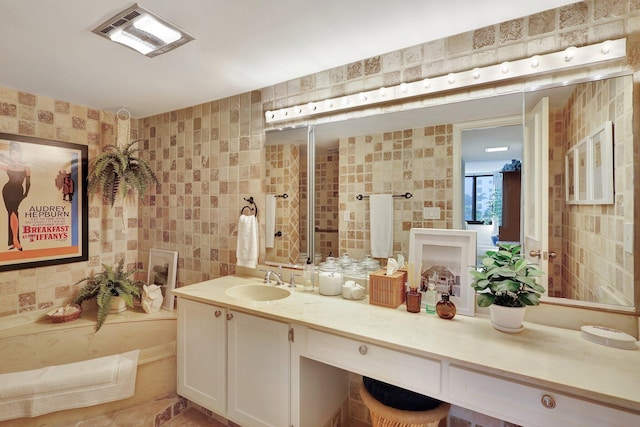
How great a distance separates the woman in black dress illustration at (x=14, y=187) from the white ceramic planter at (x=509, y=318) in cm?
328

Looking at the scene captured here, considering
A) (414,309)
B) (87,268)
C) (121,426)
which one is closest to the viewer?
(414,309)

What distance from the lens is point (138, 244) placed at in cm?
306

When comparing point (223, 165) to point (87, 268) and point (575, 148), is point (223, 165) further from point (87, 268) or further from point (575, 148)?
point (575, 148)

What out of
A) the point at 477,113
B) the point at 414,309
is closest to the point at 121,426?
the point at 414,309

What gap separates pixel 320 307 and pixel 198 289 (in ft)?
2.92

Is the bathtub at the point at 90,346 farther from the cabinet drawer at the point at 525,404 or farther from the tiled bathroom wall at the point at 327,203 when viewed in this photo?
the cabinet drawer at the point at 525,404

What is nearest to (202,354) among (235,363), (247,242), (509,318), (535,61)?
(235,363)

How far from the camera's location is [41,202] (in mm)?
2408

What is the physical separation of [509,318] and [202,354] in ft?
5.55

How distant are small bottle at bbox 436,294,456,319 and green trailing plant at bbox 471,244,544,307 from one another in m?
0.15

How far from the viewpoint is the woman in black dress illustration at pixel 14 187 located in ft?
7.33

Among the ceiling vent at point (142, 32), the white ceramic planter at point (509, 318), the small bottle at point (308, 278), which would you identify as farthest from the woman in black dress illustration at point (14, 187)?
the white ceramic planter at point (509, 318)

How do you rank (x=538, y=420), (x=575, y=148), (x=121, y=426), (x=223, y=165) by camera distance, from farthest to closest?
(x=223, y=165), (x=121, y=426), (x=575, y=148), (x=538, y=420)

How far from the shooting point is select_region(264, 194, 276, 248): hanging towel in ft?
7.39
